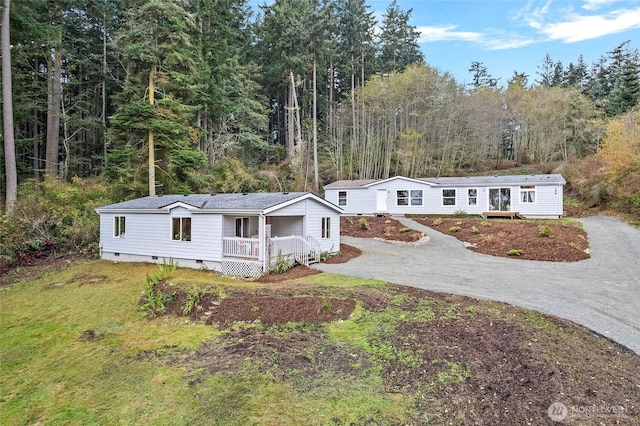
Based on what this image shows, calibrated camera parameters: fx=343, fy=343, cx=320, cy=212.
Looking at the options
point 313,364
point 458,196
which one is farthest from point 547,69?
point 313,364

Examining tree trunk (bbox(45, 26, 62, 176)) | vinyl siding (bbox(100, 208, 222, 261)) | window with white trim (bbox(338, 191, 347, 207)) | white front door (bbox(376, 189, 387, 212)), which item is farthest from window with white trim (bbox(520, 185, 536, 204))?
tree trunk (bbox(45, 26, 62, 176))

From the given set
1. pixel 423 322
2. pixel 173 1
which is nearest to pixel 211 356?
pixel 423 322

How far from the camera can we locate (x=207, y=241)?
13336 millimetres

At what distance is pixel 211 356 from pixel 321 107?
35.1 m

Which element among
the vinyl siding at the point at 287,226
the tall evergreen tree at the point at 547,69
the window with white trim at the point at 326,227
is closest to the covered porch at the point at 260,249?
→ the vinyl siding at the point at 287,226

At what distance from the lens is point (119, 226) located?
1619 centimetres

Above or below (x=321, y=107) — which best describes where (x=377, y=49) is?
above

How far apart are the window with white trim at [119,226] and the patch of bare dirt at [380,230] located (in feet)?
38.6

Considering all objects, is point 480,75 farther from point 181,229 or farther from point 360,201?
point 181,229

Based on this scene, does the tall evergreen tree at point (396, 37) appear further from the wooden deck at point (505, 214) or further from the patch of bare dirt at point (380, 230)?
the patch of bare dirt at point (380, 230)

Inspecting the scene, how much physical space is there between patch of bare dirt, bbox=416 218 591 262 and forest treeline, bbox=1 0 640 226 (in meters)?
7.85

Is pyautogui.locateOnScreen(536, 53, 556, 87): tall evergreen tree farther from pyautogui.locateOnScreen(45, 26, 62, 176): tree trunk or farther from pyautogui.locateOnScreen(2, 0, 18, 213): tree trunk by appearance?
pyautogui.locateOnScreen(2, 0, 18, 213): tree trunk

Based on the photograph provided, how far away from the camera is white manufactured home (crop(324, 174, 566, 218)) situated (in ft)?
72.0

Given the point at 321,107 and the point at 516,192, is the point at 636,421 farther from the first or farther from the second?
the point at 321,107
